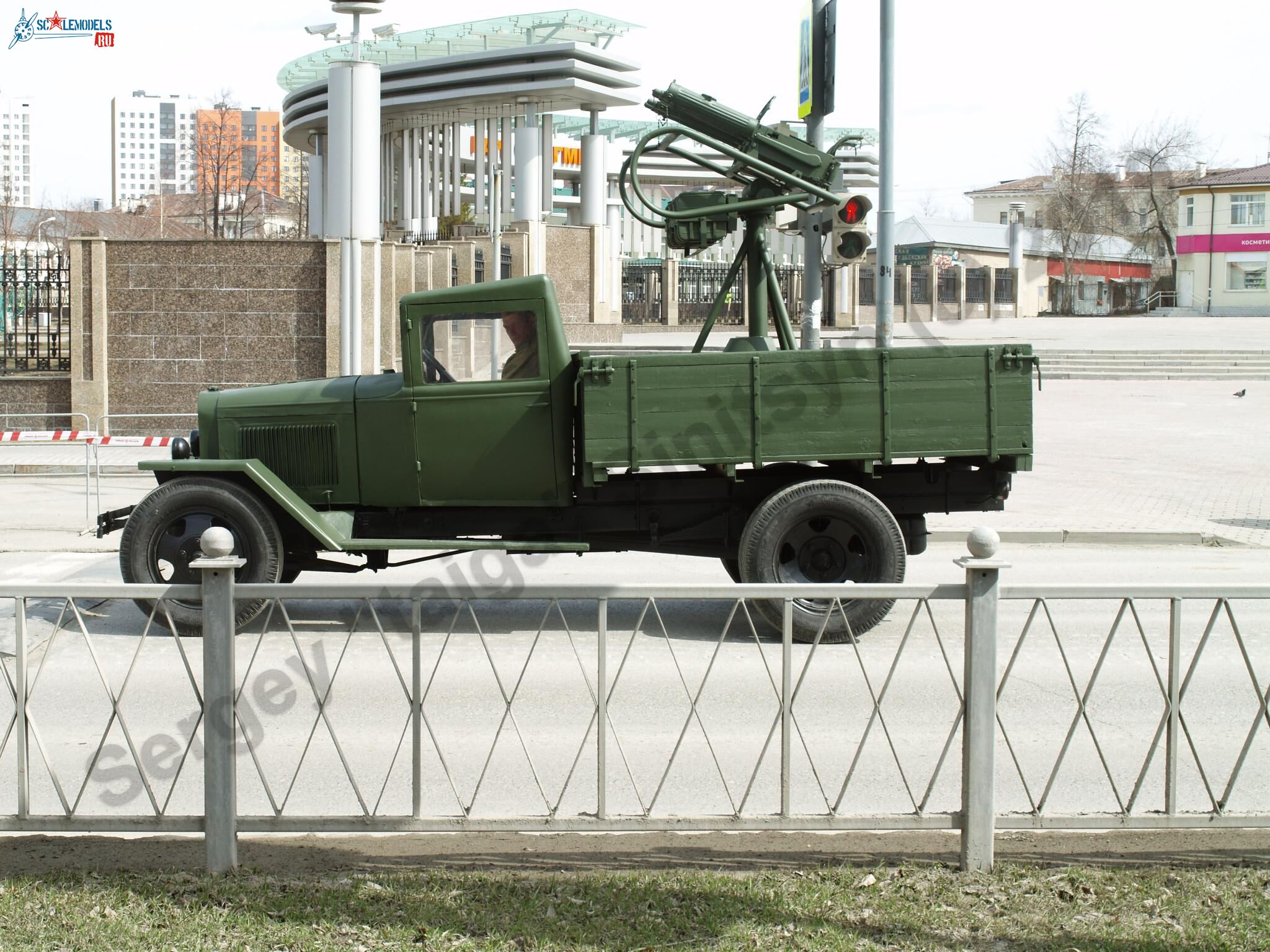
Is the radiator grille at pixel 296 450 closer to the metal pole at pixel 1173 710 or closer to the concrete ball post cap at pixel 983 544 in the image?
the concrete ball post cap at pixel 983 544

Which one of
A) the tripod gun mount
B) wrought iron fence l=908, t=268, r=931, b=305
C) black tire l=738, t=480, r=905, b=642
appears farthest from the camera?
wrought iron fence l=908, t=268, r=931, b=305

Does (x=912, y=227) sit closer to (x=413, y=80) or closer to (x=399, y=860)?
(x=413, y=80)

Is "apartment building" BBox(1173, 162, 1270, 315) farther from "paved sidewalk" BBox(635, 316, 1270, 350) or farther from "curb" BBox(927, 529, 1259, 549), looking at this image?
"curb" BBox(927, 529, 1259, 549)

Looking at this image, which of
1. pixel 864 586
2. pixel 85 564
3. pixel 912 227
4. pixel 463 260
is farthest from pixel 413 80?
pixel 864 586

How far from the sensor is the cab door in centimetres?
881

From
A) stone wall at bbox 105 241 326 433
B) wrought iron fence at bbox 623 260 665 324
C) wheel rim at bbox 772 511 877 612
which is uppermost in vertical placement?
wrought iron fence at bbox 623 260 665 324

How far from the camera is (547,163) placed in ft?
149

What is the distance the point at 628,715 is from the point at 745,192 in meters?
5.08

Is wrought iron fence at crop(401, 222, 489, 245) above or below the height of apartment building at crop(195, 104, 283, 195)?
below

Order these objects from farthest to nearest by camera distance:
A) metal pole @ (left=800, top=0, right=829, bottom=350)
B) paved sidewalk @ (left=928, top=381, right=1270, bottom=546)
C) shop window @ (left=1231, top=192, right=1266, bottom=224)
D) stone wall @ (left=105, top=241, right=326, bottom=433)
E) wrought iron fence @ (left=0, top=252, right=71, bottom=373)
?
shop window @ (left=1231, top=192, right=1266, bottom=224) < wrought iron fence @ (left=0, top=252, right=71, bottom=373) < stone wall @ (left=105, top=241, right=326, bottom=433) < paved sidewalk @ (left=928, top=381, right=1270, bottom=546) < metal pole @ (left=800, top=0, right=829, bottom=350)

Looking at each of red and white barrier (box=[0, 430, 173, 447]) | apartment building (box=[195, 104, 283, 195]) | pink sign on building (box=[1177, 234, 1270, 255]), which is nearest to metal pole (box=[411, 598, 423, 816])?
red and white barrier (box=[0, 430, 173, 447])

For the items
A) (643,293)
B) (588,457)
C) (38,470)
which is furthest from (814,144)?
(643,293)

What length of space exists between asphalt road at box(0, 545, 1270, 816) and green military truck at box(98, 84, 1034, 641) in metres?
0.57

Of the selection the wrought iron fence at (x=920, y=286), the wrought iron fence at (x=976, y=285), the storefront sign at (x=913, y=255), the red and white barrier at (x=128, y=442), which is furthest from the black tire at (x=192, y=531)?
the wrought iron fence at (x=976, y=285)
